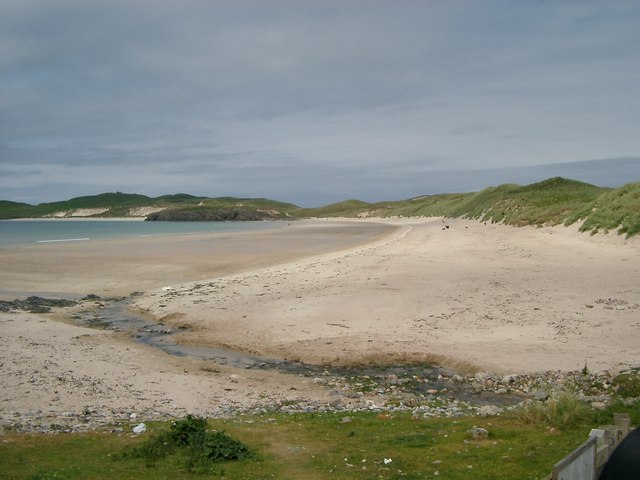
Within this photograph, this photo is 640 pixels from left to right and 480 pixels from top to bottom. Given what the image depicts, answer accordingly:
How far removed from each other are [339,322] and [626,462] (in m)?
12.3

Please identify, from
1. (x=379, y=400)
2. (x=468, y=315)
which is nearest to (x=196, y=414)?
(x=379, y=400)

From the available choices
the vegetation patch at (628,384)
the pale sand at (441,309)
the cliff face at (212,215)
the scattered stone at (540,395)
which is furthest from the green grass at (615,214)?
the cliff face at (212,215)

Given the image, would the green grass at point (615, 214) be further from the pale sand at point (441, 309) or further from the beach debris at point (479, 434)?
the beach debris at point (479, 434)

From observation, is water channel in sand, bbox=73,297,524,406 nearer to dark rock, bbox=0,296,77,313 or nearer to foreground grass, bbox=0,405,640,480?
foreground grass, bbox=0,405,640,480

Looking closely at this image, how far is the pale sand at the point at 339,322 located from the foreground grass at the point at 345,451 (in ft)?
7.56

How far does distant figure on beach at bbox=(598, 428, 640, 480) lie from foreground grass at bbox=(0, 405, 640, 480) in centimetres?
186

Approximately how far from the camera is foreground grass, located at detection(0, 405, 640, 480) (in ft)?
20.4

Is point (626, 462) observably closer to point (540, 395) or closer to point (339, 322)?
point (540, 395)

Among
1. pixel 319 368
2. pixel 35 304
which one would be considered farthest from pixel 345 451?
pixel 35 304

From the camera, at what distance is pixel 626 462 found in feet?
12.7

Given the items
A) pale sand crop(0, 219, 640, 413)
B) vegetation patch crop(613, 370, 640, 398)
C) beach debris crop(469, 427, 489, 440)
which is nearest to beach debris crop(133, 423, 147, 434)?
pale sand crop(0, 219, 640, 413)

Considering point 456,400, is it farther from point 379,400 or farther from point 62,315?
point 62,315

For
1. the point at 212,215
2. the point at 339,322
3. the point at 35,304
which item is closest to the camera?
the point at 339,322

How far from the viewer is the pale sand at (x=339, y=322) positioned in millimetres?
11094
